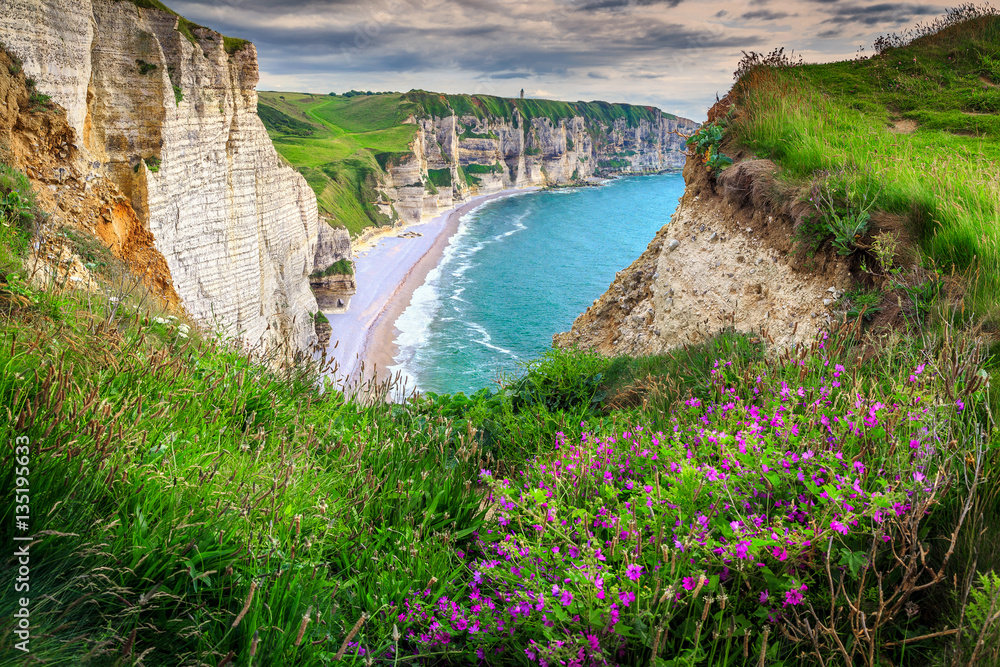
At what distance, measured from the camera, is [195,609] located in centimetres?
231

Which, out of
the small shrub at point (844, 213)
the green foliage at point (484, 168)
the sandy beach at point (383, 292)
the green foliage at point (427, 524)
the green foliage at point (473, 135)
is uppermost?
the green foliage at point (473, 135)

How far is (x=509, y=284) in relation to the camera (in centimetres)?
6203

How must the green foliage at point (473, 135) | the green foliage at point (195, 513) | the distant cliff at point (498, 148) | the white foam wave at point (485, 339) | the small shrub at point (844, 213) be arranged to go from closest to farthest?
the green foliage at point (195, 513)
the small shrub at point (844, 213)
the white foam wave at point (485, 339)
the distant cliff at point (498, 148)
the green foliage at point (473, 135)

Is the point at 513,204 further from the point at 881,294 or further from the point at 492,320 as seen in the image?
the point at 881,294

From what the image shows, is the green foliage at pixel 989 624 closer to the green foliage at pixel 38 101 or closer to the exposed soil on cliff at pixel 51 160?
the exposed soil on cliff at pixel 51 160

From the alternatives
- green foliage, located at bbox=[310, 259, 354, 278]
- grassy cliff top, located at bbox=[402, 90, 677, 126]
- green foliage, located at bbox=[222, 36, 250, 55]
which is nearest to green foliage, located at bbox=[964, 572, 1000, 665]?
green foliage, located at bbox=[222, 36, 250, 55]

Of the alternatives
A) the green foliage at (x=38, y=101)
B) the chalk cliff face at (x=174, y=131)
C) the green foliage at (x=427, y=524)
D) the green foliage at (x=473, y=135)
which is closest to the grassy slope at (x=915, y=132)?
the green foliage at (x=427, y=524)

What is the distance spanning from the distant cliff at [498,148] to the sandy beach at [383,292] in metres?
8.04

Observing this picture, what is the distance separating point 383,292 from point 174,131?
122ft

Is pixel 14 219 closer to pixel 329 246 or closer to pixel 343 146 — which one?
pixel 329 246

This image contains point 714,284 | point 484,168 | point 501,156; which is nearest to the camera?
point 714,284

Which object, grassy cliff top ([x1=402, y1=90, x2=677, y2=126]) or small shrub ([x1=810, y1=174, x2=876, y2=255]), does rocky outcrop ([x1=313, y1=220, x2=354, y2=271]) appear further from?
grassy cliff top ([x1=402, y1=90, x2=677, y2=126])

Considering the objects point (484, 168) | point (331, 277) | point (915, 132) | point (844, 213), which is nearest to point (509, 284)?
point (331, 277)

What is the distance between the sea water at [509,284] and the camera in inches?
1603
